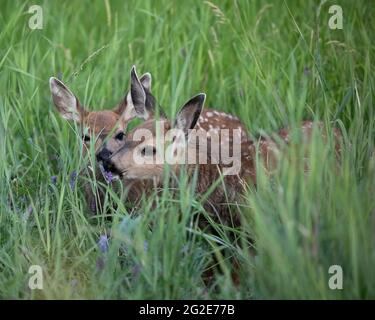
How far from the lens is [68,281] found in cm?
425

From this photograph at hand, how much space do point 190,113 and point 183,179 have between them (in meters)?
0.68

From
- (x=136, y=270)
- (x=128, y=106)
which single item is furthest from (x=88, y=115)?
(x=136, y=270)

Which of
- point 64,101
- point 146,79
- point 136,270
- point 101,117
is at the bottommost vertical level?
point 136,270

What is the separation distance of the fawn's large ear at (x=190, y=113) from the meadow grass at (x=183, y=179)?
0.42 meters

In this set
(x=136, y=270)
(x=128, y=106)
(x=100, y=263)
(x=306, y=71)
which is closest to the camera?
(x=136, y=270)

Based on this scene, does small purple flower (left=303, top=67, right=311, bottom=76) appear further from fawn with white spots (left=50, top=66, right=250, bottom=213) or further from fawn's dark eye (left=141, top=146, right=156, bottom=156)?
fawn's dark eye (left=141, top=146, right=156, bottom=156)

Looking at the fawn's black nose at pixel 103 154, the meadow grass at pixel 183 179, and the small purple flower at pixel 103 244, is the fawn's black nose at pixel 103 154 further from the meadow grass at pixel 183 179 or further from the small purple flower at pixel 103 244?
the small purple flower at pixel 103 244

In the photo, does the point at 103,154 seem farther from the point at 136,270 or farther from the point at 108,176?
the point at 136,270

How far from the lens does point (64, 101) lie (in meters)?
5.71

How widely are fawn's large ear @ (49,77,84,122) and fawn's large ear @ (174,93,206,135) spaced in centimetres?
84

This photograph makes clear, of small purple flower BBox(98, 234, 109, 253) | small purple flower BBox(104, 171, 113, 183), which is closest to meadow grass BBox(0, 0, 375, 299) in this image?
small purple flower BBox(98, 234, 109, 253)

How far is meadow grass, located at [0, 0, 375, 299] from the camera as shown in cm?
386
